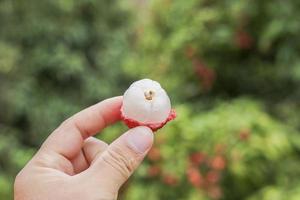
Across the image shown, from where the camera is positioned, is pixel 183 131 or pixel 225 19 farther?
pixel 225 19

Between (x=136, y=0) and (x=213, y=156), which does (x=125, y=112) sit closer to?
(x=213, y=156)

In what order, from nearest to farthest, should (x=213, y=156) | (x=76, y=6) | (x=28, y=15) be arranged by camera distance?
(x=213, y=156)
(x=28, y=15)
(x=76, y=6)

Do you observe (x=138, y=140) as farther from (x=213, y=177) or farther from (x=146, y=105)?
(x=213, y=177)

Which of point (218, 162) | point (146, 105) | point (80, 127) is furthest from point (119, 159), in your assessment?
point (218, 162)

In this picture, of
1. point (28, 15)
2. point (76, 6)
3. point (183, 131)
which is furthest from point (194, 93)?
point (76, 6)

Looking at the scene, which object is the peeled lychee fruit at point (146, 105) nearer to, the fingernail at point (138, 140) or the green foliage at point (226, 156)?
the fingernail at point (138, 140)

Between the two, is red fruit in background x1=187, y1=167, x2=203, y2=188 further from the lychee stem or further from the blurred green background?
the lychee stem

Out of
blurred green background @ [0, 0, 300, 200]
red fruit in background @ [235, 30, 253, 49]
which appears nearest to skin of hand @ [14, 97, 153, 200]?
blurred green background @ [0, 0, 300, 200]
